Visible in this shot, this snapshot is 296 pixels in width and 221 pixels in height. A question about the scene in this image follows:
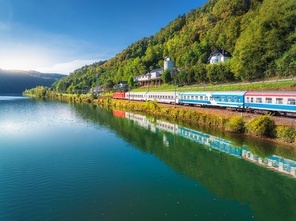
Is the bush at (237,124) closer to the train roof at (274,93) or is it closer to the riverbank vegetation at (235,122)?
the riverbank vegetation at (235,122)

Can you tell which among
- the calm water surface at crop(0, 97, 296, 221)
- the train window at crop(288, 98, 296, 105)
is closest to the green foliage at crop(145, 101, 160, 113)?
the calm water surface at crop(0, 97, 296, 221)

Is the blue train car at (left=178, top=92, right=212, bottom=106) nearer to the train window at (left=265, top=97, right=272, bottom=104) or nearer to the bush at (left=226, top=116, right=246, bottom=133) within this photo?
the train window at (left=265, top=97, right=272, bottom=104)

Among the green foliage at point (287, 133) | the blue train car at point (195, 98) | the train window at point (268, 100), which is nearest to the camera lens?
the green foliage at point (287, 133)

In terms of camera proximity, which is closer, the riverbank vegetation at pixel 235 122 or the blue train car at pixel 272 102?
the riverbank vegetation at pixel 235 122

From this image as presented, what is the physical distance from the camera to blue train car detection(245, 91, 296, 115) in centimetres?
2310

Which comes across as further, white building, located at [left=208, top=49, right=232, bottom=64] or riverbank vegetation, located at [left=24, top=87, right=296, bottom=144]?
white building, located at [left=208, top=49, right=232, bottom=64]

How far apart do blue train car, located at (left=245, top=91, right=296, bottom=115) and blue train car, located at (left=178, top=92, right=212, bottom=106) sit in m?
8.19

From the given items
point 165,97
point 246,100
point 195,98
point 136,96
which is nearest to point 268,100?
point 246,100

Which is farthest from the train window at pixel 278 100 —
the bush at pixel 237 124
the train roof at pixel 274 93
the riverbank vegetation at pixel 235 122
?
the bush at pixel 237 124

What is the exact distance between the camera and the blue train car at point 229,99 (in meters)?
30.1

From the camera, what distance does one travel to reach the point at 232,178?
14.9 m

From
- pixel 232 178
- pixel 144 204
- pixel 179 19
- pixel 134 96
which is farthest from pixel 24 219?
pixel 179 19

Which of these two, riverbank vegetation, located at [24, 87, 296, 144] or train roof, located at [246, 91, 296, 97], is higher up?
train roof, located at [246, 91, 296, 97]

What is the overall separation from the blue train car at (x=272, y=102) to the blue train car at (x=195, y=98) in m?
8.19
